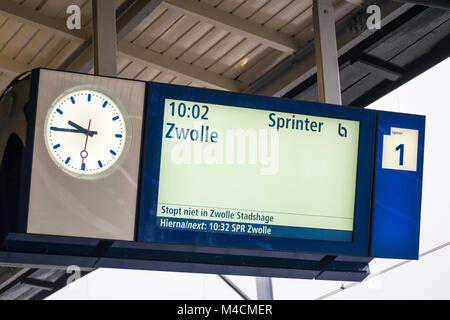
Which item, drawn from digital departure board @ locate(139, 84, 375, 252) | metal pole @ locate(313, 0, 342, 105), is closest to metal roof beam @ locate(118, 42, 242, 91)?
metal pole @ locate(313, 0, 342, 105)

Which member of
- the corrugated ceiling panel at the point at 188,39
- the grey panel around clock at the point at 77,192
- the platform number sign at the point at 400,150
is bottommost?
the grey panel around clock at the point at 77,192

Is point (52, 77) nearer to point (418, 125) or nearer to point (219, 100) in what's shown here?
point (219, 100)

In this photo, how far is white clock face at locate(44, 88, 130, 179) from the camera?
25.9 feet

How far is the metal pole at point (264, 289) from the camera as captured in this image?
16.3 meters

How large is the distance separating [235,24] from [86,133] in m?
3.96

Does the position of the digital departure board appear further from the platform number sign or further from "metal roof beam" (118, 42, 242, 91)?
"metal roof beam" (118, 42, 242, 91)

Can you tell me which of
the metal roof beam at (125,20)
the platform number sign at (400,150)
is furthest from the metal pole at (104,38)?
the platform number sign at (400,150)

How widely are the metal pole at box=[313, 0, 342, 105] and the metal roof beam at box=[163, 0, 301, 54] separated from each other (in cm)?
166

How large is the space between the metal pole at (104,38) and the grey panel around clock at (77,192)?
2.42ft

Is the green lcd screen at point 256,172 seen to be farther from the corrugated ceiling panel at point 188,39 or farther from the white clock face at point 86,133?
the corrugated ceiling panel at point 188,39

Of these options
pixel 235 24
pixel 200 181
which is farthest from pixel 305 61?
pixel 200 181

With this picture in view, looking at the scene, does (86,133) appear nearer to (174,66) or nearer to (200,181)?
(200,181)

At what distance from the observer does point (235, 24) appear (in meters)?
11.6
